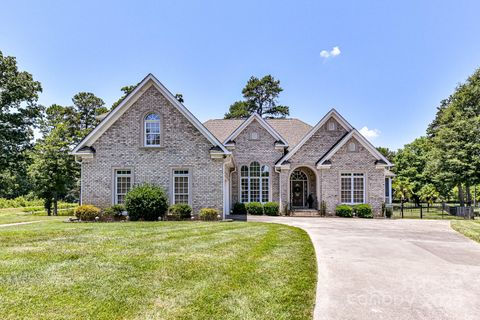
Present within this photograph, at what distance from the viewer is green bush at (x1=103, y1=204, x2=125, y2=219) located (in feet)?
55.6

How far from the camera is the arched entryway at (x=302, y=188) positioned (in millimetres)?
24406

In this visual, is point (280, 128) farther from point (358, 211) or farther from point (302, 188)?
point (358, 211)

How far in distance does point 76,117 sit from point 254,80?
29.5 meters

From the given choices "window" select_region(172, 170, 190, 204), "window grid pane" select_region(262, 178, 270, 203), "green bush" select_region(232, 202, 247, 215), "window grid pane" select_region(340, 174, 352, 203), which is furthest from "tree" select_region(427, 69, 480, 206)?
"window" select_region(172, 170, 190, 204)

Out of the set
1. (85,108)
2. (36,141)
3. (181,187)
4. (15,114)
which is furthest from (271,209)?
(85,108)

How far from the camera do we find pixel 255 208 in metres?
22.7

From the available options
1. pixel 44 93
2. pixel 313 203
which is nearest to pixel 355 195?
pixel 313 203

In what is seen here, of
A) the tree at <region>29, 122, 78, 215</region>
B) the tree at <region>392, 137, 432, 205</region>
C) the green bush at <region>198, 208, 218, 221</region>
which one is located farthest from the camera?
the tree at <region>392, 137, 432, 205</region>

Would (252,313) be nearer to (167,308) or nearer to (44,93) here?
(167,308)

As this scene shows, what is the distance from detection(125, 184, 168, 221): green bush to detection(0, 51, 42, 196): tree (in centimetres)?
2267

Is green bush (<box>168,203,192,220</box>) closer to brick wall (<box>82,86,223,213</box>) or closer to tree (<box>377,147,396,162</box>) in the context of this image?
brick wall (<box>82,86,223,213</box>)

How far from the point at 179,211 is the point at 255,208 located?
24.2 feet

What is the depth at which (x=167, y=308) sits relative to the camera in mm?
4398

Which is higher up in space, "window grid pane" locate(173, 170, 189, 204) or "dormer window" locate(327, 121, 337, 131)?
"dormer window" locate(327, 121, 337, 131)
